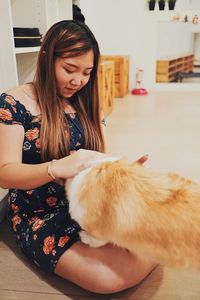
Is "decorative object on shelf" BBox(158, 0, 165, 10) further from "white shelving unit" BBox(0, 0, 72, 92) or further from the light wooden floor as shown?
"white shelving unit" BBox(0, 0, 72, 92)

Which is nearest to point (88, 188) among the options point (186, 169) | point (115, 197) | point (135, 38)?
point (115, 197)

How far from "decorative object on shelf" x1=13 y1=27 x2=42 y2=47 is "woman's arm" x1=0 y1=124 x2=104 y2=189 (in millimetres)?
647

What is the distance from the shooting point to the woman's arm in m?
0.78

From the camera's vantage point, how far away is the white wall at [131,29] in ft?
13.1

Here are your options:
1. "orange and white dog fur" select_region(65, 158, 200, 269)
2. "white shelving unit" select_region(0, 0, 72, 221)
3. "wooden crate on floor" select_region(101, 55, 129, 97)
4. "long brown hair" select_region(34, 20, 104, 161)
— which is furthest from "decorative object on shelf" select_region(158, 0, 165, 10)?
"orange and white dog fur" select_region(65, 158, 200, 269)

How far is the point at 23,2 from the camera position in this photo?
60.3 inches

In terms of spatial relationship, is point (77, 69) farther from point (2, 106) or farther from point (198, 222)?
point (198, 222)

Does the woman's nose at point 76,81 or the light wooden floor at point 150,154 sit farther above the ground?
the woman's nose at point 76,81

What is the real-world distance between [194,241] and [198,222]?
4cm

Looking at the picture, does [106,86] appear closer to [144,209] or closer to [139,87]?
[139,87]

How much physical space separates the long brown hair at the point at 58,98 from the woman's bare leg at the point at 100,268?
0.31 m

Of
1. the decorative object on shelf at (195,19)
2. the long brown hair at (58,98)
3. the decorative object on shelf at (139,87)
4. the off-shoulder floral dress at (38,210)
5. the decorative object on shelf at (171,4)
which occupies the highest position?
the decorative object on shelf at (171,4)

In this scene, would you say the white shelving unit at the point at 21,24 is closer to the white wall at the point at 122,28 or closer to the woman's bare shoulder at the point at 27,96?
the woman's bare shoulder at the point at 27,96

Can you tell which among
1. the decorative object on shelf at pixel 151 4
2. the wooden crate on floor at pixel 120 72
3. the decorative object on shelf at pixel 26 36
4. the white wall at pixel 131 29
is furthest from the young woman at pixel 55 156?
the decorative object on shelf at pixel 151 4
